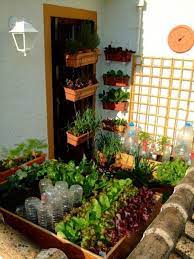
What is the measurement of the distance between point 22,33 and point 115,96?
257 cm

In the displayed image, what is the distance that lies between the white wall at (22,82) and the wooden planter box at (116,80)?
1.44 meters

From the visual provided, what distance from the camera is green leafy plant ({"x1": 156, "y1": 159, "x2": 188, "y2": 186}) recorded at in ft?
14.5

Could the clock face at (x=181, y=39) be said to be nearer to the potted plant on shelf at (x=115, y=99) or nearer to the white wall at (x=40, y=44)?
the white wall at (x=40, y=44)

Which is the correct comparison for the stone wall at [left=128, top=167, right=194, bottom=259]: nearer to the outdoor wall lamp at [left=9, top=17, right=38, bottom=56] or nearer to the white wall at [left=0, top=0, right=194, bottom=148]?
the outdoor wall lamp at [left=9, top=17, right=38, bottom=56]

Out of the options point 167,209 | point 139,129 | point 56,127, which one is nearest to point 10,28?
point 56,127

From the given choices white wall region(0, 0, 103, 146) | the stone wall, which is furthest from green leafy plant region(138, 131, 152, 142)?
the stone wall

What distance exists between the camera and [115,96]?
5.53 meters

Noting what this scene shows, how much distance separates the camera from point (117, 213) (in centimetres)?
252

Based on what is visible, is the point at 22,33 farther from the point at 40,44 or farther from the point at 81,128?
the point at 81,128

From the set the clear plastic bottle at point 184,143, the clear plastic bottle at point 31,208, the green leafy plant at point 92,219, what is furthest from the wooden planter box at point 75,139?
the clear plastic bottle at point 31,208

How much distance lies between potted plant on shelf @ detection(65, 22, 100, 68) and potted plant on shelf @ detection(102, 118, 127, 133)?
1.30 meters

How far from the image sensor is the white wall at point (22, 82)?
3562 millimetres

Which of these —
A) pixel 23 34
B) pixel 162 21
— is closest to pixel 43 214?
pixel 23 34

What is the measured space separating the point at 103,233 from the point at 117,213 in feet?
0.72
